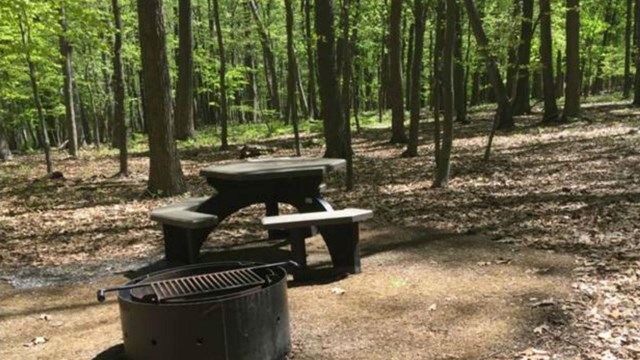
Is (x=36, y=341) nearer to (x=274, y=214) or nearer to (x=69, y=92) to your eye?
(x=274, y=214)

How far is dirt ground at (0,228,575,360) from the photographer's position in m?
3.70

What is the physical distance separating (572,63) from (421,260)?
1258 cm

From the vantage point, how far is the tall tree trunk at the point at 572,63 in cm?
1533

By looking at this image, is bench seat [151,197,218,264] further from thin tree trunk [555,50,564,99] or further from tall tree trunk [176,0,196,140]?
thin tree trunk [555,50,564,99]

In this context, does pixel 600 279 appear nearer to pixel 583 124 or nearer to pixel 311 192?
pixel 311 192

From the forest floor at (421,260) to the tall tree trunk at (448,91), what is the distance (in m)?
0.39

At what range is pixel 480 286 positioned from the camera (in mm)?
4672

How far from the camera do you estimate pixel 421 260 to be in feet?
18.2

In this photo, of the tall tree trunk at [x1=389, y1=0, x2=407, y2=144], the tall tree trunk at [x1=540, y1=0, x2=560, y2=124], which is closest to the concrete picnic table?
the tall tree trunk at [x1=389, y1=0, x2=407, y2=144]

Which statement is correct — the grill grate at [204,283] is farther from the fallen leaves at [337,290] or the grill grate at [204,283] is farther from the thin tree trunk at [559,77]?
the thin tree trunk at [559,77]

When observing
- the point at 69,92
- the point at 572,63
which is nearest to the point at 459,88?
the point at 572,63

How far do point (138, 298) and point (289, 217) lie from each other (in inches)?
69.6

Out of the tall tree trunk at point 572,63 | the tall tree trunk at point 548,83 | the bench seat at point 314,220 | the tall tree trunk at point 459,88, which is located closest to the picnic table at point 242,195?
the bench seat at point 314,220

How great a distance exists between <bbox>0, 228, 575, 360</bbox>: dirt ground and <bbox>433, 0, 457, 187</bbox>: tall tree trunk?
3.01 m
